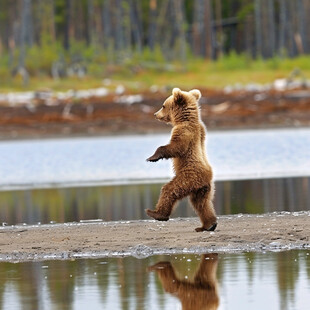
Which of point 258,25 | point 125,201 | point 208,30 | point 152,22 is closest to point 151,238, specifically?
point 125,201

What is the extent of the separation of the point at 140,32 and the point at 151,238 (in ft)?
190

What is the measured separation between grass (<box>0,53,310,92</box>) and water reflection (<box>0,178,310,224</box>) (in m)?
23.7

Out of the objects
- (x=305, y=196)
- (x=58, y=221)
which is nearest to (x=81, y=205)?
(x=58, y=221)

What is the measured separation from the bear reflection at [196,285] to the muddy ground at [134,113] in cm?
2736

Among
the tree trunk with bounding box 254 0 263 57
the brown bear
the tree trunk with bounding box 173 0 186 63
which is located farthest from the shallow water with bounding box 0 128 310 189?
the tree trunk with bounding box 254 0 263 57

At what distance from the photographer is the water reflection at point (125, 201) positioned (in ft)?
45.0

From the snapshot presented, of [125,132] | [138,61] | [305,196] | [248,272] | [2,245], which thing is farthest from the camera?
[138,61]

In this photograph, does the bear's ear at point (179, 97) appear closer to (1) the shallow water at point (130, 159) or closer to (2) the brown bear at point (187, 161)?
(2) the brown bear at point (187, 161)

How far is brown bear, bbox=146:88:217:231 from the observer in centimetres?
1000

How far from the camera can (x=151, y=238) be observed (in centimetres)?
1029

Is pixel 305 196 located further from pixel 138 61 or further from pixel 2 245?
pixel 138 61

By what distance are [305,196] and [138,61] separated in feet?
111

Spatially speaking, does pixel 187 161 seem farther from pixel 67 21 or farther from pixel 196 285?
pixel 67 21

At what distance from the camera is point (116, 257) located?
30.3 ft
